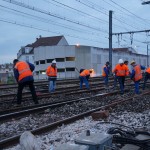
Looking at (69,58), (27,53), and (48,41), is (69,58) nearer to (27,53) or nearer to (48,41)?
(48,41)

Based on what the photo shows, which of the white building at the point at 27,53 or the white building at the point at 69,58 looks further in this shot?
the white building at the point at 27,53

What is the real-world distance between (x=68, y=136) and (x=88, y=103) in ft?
19.0

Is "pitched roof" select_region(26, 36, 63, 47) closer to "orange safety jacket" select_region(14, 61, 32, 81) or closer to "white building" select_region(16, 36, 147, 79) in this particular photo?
"white building" select_region(16, 36, 147, 79)

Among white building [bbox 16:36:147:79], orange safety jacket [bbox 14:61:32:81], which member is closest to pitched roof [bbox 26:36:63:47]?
white building [bbox 16:36:147:79]

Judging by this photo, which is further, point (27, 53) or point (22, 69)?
point (27, 53)

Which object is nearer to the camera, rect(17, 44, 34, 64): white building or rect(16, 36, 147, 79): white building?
rect(16, 36, 147, 79): white building

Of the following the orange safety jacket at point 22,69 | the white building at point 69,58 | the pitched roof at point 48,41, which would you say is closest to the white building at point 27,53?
the pitched roof at point 48,41

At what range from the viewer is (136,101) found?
13023 mm

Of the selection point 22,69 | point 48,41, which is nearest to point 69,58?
point 48,41

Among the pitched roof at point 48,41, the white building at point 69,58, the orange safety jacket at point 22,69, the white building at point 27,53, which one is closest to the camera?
the orange safety jacket at point 22,69

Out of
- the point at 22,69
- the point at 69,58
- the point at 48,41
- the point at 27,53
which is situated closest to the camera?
the point at 22,69

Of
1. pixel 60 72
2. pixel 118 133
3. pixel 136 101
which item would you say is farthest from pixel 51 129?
pixel 60 72

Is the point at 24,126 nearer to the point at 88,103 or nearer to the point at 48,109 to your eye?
the point at 48,109

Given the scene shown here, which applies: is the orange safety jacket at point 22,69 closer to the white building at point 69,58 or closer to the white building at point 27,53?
the white building at point 69,58
